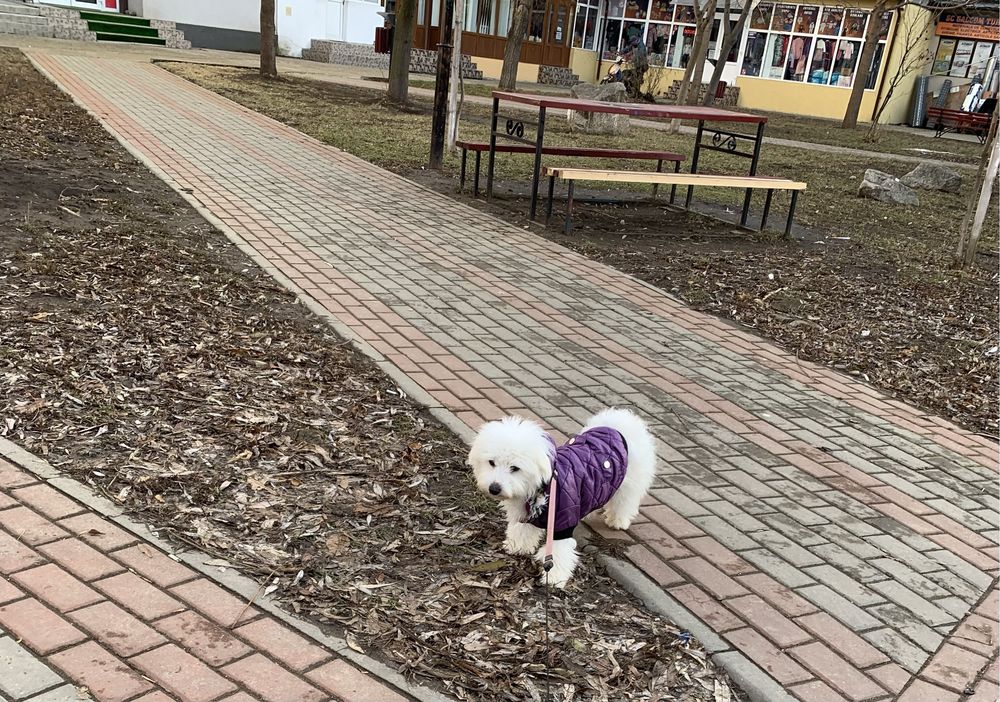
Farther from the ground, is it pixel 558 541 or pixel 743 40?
pixel 743 40

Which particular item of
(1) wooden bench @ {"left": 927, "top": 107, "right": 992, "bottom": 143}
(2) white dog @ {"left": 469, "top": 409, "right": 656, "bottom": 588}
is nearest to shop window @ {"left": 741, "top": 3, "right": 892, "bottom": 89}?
(1) wooden bench @ {"left": 927, "top": 107, "right": 992, "bottom": 143}

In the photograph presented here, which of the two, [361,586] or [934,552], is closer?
[361,586]

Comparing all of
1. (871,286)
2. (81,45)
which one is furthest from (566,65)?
(871,286)

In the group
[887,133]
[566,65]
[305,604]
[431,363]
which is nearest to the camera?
[305,604]

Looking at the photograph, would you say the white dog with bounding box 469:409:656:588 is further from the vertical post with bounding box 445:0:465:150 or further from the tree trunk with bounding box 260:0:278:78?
the tree trunk with bounding box 260:0:278:78

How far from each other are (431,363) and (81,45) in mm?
22642

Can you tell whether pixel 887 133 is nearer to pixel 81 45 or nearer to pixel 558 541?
pixel 81 45

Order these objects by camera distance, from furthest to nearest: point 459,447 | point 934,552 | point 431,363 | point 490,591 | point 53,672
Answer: point 431,363, point 459,447, point 934,552, point 490,591, point 53,672

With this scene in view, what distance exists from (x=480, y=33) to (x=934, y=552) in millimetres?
32113

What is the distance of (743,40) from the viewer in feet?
105

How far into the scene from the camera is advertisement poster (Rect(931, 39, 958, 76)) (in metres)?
31.4

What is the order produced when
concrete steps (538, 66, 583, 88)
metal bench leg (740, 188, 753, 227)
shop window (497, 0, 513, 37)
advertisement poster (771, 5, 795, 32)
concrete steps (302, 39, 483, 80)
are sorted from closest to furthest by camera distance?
metal bench leg (740, 188, 753, 227)
concrete steps (302, 39, 483, 80)
advertisement poster (771, 5, 795, 32)
shop window (497, 0, 513, 37)
concrete steps (538, 66, 583, 88)

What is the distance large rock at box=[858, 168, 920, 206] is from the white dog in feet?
36.3

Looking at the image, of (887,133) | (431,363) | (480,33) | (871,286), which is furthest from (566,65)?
(431,363)
